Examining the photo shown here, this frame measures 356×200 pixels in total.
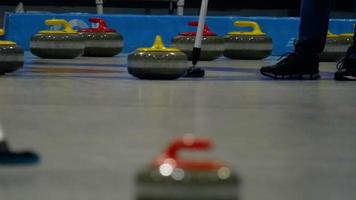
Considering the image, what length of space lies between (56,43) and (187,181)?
Answer: 372 cm

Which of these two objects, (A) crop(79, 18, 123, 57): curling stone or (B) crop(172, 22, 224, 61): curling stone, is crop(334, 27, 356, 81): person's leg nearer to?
(B) crop(172, 22, 224, 61): curling stone

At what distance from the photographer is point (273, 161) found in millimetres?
1258

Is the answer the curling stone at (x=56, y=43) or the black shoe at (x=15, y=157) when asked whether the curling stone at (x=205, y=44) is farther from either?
the black shoe at (x=15, y=157)

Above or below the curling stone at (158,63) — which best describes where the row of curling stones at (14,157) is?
above

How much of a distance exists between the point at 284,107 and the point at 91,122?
602mm

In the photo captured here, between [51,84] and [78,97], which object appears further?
[51,84]

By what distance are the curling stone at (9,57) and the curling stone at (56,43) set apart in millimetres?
1187

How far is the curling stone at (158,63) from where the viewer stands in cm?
301

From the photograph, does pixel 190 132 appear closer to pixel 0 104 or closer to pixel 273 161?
pixel 273 161

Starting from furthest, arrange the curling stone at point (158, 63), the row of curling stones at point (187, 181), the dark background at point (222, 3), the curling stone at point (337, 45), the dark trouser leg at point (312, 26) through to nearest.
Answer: the dark background at point (222, 3)
the curling stone at point (337, 45)
the dark trouser leg at point (312, 26)
the curling stone at point (158, 63)
the row of curling stones at point (187, 181)

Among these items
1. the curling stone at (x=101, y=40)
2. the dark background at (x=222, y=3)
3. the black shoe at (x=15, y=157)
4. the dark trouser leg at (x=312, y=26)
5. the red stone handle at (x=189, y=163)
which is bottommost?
the dark background at (x=222, y=3)

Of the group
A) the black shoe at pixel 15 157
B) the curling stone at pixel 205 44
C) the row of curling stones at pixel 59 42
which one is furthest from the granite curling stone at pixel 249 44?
the black shoe at pixel 15 157

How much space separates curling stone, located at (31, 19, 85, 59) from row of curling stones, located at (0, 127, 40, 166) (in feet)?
10.8

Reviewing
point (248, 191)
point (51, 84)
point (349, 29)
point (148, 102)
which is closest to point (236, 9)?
point (349, 29)
